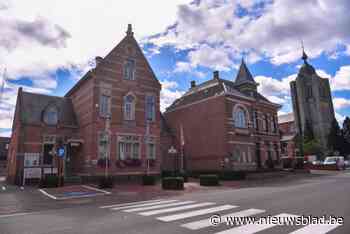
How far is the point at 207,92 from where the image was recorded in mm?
32062

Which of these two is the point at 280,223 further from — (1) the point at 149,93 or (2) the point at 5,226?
(1) the point at 149,93

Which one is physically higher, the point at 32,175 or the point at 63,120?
the point at 63,120

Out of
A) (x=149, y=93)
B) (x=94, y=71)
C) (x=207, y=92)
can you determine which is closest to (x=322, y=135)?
(x=207, y=92)

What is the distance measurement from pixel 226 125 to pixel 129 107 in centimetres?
1103

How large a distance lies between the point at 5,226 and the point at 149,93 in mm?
19306

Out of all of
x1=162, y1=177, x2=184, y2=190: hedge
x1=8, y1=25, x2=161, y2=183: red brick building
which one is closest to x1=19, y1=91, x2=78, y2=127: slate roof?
x1=8, y1=25, x2=161, y2=183: red brick building

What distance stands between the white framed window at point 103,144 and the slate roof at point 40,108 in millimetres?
4846

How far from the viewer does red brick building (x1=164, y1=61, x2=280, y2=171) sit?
28406 mm

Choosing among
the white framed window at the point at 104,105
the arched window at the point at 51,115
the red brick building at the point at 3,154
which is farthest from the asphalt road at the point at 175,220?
the red brick building at the point at 3,154

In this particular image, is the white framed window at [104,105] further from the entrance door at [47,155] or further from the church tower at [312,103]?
the church tower at [312,103]

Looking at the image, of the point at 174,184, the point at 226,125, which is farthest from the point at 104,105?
the point at 226,125

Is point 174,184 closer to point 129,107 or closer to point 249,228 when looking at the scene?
point 129,107

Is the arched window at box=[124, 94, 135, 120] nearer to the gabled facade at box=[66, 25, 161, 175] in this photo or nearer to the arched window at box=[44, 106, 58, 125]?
the gabled facade at box=[66, 25, 161, 175]

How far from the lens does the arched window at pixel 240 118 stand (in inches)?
1177
